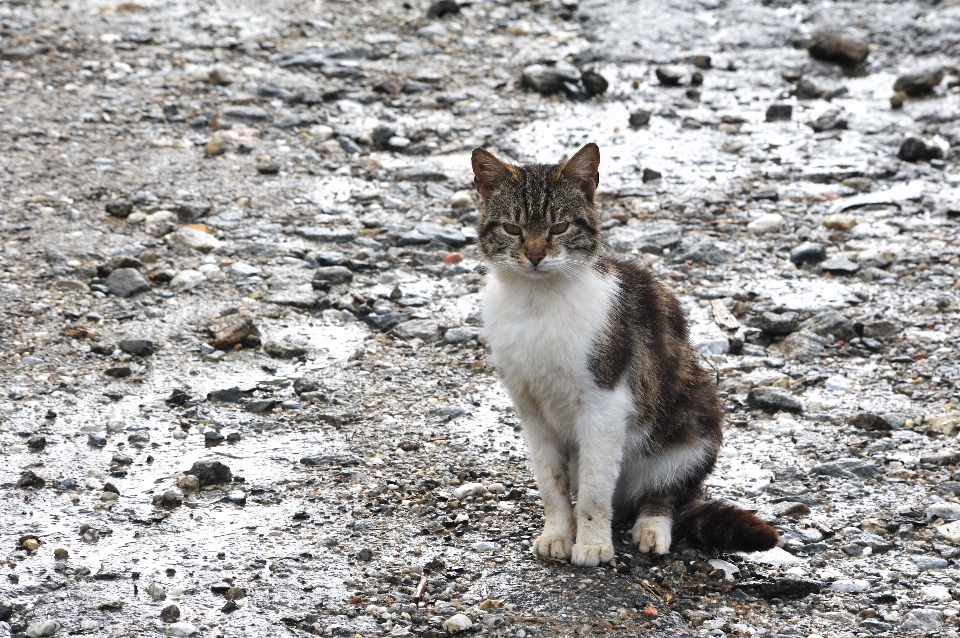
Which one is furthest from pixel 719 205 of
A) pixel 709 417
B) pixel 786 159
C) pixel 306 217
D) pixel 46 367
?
pixel 46 367

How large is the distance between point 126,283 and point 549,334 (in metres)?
3.48

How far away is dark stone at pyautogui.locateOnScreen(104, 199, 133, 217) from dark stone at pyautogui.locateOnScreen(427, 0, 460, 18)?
492 cm

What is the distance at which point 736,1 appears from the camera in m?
11.6

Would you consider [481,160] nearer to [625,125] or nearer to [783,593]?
[783,593]

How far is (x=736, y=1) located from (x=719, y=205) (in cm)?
438

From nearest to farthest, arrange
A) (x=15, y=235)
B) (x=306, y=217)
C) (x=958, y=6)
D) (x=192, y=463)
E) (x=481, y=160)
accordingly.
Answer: (x=481, y=160) < (x=192, y=463) < (x=15, y=235) < (x=306, y=217) < (x=958, y=6)

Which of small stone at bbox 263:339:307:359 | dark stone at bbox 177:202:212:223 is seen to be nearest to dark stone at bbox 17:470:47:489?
small stone at bbox 263:339:307:359

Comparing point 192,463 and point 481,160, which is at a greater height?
point 481,160

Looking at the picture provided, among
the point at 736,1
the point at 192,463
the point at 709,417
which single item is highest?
the point at 736,1

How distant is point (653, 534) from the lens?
4.61 meters

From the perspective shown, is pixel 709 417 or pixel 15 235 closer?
pixel 709 417

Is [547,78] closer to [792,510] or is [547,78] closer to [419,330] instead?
[419,330]

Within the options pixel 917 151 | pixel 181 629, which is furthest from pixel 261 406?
pixel 917 151

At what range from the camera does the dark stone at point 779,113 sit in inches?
370
